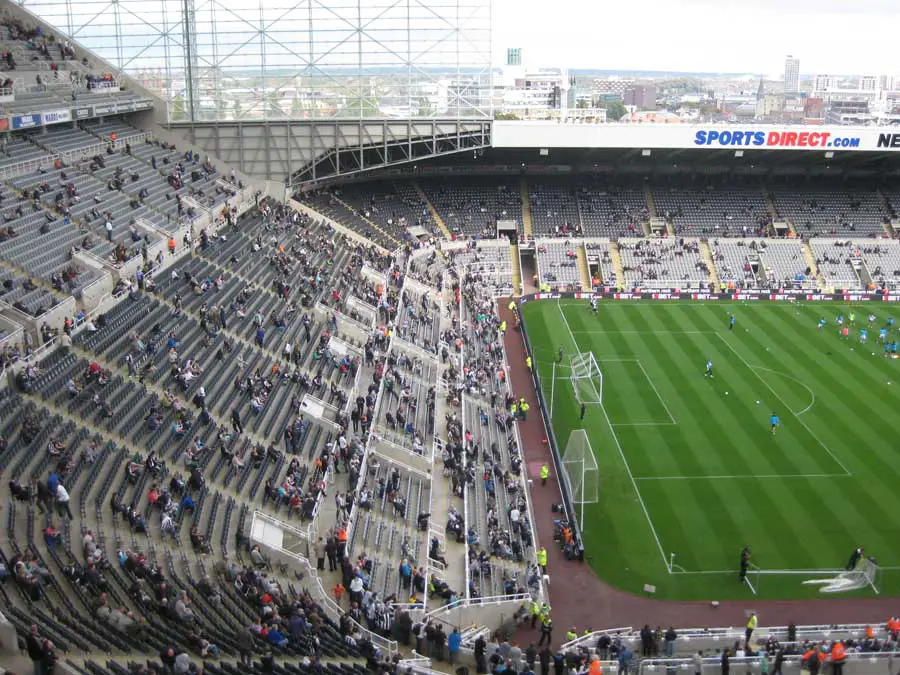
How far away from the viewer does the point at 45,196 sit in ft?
101

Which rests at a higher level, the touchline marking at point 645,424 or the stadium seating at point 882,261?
the stadium seating at point 882,261

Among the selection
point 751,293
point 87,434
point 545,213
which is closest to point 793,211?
point 751,293

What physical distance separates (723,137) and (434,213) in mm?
17666

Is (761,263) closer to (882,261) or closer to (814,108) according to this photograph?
(882,261)

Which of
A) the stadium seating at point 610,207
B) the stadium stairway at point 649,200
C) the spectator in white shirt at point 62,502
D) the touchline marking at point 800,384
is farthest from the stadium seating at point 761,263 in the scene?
the spectator in white shirt at point 62,502

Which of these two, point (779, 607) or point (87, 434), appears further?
point (779, 607)

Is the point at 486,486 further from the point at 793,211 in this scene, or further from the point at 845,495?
the point at 793,211

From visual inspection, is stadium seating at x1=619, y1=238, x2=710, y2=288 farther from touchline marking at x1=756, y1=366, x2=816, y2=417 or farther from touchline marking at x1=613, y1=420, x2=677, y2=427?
touchline marking at x1=613, y1=420, x2=677, y2=427

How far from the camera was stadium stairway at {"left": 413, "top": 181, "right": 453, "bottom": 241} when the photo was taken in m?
55.2

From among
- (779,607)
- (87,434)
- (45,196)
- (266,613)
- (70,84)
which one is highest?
(70,84)

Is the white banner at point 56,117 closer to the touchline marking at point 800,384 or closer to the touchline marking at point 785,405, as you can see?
the touchline marking at point 785,405

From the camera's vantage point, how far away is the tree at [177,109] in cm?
4675

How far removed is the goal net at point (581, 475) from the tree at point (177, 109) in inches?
1208

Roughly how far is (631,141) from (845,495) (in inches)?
1241
